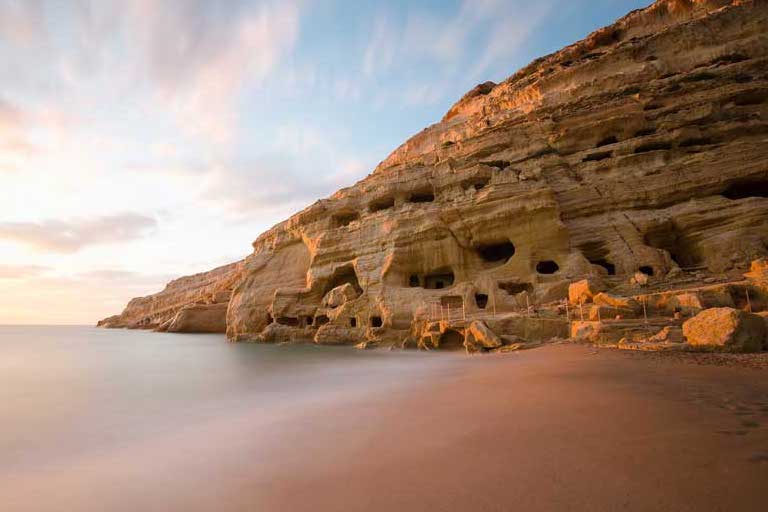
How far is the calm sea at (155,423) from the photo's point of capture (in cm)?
347

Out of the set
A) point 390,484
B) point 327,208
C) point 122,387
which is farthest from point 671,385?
point 327,208

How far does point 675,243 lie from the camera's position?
16078 mm

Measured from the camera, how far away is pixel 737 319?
6797 mm

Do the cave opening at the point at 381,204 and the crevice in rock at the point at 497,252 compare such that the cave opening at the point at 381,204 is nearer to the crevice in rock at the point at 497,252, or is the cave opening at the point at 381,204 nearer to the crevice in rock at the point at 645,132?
the crevice in rock at the point at 497,252

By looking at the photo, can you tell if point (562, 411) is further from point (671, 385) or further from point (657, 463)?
point (671, 385)

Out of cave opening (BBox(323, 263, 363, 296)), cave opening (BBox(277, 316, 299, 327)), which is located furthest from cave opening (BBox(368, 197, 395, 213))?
cave opening (BBox(277, 316, 299, 327))

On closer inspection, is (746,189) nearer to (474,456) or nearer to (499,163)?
(499,163)

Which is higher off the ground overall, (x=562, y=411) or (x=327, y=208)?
(x=327, y=208)

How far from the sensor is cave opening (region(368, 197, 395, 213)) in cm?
2234

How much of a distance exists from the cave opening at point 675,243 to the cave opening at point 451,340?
9.30 meters

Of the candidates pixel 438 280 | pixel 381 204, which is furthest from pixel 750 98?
pixel 381 204

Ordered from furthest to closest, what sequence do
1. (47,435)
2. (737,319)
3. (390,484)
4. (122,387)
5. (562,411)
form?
(122,387) < (737,319) < (47,435) < (562,411) < (390,484)

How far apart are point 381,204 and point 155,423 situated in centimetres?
1817

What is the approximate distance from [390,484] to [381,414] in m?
2.19
